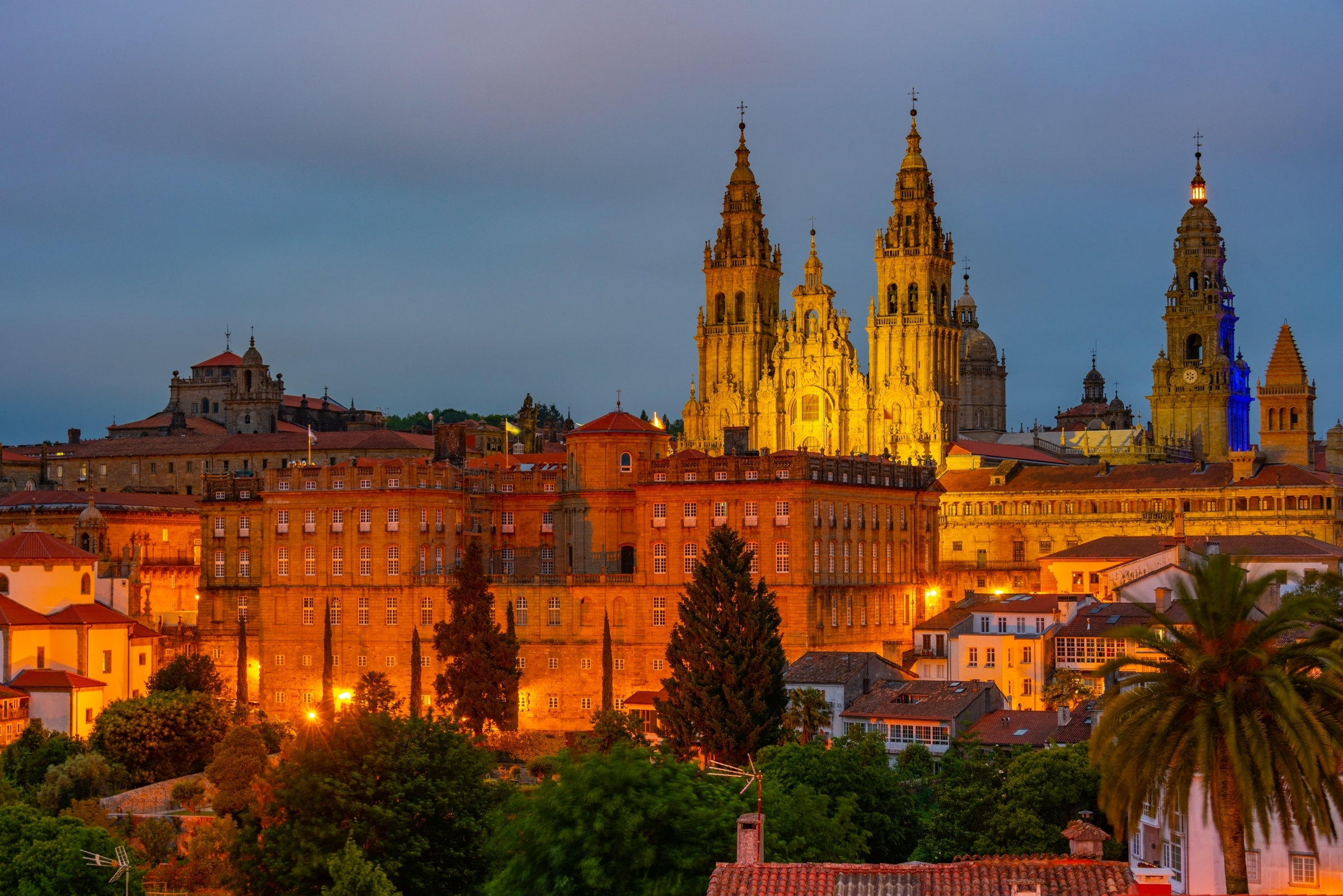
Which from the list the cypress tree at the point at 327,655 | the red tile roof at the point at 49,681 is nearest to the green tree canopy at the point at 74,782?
the red tile roof at the point at 49,681

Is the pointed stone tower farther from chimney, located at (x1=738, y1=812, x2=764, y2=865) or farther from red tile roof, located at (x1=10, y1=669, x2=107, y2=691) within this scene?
chimney, located at (x1=738, y1=812, x2=764, y2=865)

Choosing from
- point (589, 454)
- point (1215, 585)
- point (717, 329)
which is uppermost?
point (717, 329)

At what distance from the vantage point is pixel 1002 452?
14812 centimetres

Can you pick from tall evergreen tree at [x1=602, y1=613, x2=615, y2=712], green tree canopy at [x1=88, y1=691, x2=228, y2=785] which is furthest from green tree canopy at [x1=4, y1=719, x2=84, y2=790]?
tall evergreen tree at [x1=602, y1=613, x2=615, y2=712]

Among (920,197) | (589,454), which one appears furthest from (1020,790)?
(920,197)

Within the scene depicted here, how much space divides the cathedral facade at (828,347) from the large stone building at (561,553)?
36095mm

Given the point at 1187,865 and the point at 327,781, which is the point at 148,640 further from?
the point at 1187,865

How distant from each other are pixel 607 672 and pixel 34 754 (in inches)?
1074

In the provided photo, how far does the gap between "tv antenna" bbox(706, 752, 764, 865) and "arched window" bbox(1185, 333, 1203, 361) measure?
99.2 m

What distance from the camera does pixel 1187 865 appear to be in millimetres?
47281

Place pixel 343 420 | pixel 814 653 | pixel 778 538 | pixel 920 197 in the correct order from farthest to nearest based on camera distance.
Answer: pixel 343 420, pixel 920 197, pixel 778 538, pixel 814 653

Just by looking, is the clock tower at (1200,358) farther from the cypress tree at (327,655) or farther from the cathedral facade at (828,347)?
the cypress tree at (327,655)

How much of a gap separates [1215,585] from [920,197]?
116475mm

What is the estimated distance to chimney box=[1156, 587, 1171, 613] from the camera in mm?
84738
